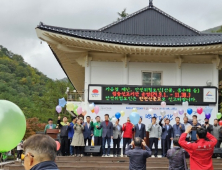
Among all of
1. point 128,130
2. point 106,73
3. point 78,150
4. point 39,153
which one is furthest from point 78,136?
point 39,153

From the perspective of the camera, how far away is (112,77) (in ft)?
62.6

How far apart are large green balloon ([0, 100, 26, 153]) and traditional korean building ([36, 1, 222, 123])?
12.9 metres

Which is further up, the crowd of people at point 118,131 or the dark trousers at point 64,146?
the crowd of people at point 118,131

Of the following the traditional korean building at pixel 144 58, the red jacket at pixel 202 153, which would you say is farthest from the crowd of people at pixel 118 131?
the red jacket at pixel 202 153

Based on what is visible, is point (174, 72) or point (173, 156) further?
point (174, 72)

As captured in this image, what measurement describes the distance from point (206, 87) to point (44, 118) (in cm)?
2887

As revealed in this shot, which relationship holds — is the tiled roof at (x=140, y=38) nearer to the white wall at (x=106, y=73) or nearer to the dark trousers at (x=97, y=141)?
the white wall at (x=106, y=73)

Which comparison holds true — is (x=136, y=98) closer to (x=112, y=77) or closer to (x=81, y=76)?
(x=112, y=77)

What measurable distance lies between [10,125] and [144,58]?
50.9 feet

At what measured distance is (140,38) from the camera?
64.5ft

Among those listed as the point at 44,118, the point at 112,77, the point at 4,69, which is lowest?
the point at 44,118

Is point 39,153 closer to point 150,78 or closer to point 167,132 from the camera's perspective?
point 167,132

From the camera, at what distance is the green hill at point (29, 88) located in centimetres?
4594

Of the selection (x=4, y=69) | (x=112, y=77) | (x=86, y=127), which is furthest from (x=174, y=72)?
(x=4, y=69)
